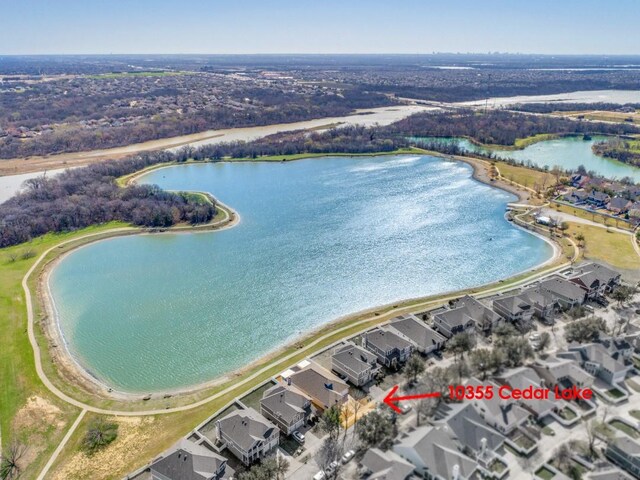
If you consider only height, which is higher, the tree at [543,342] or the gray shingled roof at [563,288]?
the gray shingled roof at [563,288]

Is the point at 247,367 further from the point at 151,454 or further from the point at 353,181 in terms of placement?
the point at 353,181

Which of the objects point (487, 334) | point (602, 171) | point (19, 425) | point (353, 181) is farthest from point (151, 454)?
point (602, 171)

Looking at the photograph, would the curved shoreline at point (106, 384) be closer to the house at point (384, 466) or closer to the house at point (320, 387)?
the house at point (320, 387)

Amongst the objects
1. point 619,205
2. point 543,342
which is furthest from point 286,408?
point 619,205

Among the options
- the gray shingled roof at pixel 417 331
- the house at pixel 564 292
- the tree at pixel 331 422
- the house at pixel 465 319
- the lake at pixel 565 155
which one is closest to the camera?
the tree at pixel 331 422

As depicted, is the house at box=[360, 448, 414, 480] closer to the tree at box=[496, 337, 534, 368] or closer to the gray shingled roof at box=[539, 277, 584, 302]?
the tree at box=[496, 337, 534, 368]

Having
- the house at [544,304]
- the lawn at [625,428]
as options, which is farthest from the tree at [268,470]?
the house at [544,304]

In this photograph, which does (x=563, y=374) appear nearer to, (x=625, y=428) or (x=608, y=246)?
(x=625, y=428)
